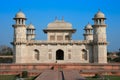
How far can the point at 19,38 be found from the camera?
38.7 m

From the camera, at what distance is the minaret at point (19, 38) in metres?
37.9

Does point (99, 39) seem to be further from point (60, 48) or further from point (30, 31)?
point (30, 31)

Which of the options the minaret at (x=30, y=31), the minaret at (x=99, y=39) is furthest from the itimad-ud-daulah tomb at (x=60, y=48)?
the minaret at (x=30, y=31)

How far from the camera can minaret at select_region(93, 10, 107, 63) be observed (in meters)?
38.2

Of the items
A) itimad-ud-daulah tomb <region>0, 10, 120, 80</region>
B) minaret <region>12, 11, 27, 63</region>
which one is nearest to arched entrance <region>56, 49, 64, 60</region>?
itimad-ud-daulah tomb <region>0, 10, 120, 80</region>

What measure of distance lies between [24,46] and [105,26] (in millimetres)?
10118

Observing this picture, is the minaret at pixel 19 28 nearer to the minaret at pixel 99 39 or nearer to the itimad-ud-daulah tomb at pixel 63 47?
the itimad-ud-daulah tomb at pixel 63 47

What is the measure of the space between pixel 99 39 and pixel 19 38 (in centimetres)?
960

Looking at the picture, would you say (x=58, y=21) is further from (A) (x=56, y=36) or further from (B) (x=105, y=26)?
(B) (x=105, y=26)

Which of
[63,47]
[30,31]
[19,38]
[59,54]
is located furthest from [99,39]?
[30,31]

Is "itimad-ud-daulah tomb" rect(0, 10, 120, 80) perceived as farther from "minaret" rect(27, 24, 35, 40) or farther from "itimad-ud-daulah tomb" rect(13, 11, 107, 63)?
"minaret" rect(27, 24, 35, 40)

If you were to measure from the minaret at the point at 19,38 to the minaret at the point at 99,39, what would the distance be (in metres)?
8.55

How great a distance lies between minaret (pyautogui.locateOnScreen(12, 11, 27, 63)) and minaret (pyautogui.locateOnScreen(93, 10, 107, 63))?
28.0 feet

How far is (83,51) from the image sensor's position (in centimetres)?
3984
